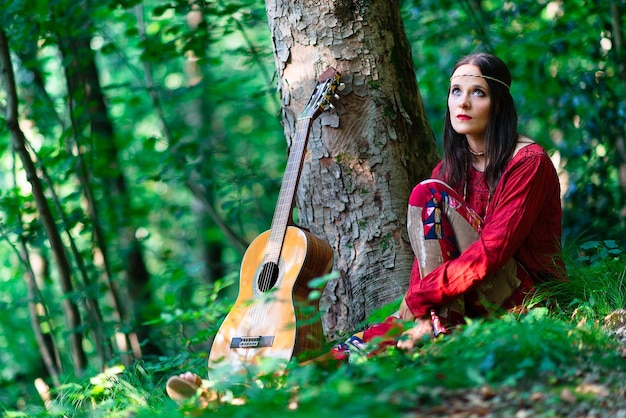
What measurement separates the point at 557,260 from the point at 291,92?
1678 mm

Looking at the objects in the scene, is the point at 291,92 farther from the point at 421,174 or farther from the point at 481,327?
the point at 481,327

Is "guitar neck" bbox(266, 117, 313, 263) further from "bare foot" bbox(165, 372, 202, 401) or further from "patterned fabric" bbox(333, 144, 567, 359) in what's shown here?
"bare foot" bbox(165, 372, 202, 401)

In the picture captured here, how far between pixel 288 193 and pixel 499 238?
1.10 meters

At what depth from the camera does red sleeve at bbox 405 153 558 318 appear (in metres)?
3.12

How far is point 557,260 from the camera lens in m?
3.47

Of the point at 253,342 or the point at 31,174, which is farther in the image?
the point at 31,174

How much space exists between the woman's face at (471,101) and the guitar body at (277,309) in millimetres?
915

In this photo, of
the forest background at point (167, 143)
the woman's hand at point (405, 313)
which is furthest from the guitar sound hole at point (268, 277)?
the forest background at point (167, 143)

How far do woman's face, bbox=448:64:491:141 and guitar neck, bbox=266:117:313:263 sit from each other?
2.48 feet

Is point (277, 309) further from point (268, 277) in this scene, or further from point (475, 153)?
point (475, 153)

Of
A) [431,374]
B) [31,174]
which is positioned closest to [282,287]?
[431,374]

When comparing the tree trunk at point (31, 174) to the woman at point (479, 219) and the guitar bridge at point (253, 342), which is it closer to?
the guitar bridge at point (253, 342)

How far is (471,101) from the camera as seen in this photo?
348 cm

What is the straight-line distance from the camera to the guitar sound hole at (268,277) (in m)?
3.46
